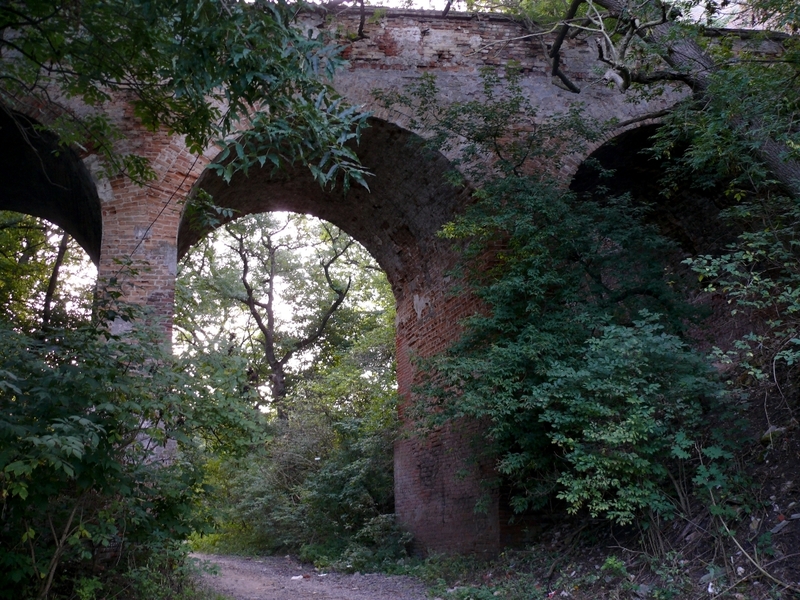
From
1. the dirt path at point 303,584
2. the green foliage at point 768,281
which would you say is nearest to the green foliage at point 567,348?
the green foliage at point 768,281

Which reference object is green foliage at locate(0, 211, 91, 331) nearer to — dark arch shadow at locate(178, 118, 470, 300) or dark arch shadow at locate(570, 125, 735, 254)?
dark arch shadow at locate(178, 118, 470, 300)

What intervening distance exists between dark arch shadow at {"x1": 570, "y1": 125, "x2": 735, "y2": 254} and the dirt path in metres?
6.36

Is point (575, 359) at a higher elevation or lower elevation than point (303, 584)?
higher

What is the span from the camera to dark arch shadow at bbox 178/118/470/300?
991 cm

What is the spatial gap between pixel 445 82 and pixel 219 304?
43.7 ft

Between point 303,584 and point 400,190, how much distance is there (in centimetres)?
586

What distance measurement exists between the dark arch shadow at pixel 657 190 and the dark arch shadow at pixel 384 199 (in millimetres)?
2241

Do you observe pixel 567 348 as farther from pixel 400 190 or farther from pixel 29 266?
pixel 29 266

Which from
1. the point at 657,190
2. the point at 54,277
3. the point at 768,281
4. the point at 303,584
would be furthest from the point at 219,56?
the point at 54,277

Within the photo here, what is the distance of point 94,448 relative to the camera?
4.77 m

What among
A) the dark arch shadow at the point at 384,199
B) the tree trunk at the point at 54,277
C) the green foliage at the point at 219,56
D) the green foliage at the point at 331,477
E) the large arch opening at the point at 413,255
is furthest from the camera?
the tree trunk at the point at 54,277

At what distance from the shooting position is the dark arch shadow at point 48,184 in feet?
30.7

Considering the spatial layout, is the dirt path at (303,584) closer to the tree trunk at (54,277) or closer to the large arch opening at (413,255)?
the large arch opening at (413,255)

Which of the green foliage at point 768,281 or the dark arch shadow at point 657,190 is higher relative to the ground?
the dark arch shadow at point 657,190
